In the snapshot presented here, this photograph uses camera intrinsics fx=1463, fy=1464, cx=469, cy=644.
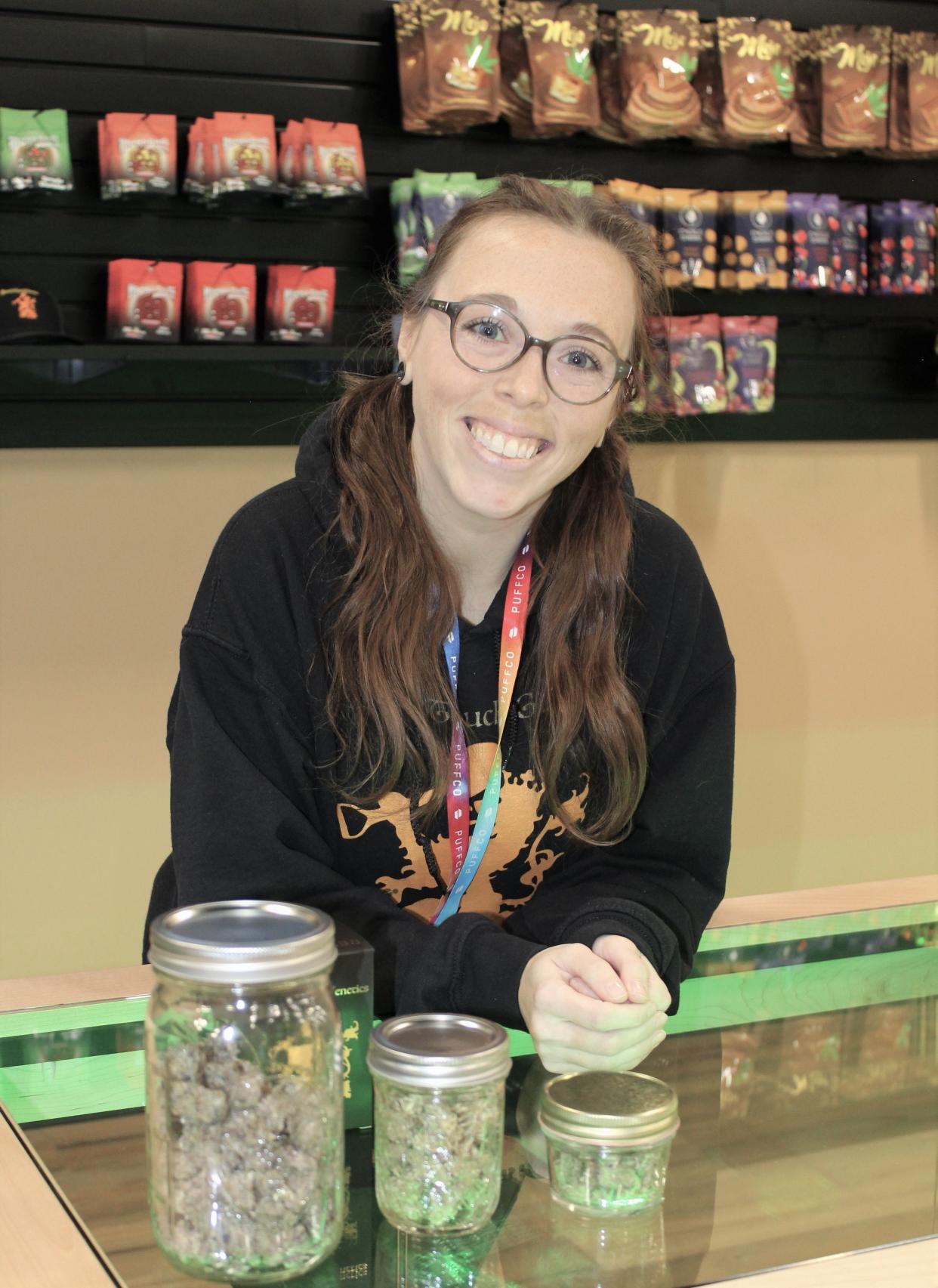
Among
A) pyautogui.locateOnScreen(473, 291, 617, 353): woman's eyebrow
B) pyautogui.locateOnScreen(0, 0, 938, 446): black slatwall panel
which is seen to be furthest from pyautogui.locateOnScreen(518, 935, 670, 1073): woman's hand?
pyautogui.locateOnScreen(0, 0, 938, 446): black slatwall panel

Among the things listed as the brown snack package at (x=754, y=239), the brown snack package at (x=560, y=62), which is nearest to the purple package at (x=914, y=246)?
the brown snack package at (x=754, y=239)

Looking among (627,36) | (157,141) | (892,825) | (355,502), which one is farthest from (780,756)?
(355,502)

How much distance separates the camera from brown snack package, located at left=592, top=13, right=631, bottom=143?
323 cm

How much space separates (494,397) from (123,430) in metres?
1.77

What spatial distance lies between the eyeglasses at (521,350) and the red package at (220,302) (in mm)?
1474

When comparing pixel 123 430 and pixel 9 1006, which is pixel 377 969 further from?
pixel 123 430

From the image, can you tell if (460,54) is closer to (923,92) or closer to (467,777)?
(923,92)

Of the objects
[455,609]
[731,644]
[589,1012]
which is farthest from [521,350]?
[731,644]

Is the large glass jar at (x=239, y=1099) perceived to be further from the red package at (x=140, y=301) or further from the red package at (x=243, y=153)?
the red package at (x=243, y=153)

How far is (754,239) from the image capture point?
3387mm

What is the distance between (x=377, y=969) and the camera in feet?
4.59

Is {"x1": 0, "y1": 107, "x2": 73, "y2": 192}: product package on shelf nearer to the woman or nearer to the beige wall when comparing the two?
the beige wall

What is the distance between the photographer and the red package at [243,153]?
288 cm

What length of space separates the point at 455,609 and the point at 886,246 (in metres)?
2.35
